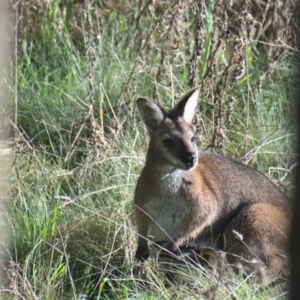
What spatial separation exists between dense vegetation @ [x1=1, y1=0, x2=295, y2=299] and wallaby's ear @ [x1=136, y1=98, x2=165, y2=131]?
0.58m

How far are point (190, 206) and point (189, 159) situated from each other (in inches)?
12.8

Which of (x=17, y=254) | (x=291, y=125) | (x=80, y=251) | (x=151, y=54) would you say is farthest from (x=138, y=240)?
(x=151, y=54)

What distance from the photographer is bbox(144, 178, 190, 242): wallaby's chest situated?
489cm

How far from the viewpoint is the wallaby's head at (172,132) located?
4.81 meters

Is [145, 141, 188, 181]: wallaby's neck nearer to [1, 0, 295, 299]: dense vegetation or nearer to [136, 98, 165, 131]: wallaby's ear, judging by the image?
[136, 98, 165, 131]: wallaby's ear

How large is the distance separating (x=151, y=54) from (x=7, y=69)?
1282mm

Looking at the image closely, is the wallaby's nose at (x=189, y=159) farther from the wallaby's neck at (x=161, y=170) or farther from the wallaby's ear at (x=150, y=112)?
the wallaby's ear at (x=150, y=112)

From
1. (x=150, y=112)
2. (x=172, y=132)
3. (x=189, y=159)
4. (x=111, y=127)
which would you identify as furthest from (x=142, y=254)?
(x=111, y=127)

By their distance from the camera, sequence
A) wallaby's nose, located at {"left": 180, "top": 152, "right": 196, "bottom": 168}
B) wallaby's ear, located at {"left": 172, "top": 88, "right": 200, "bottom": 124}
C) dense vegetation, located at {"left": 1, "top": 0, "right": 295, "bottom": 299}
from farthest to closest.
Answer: wallaby's ear, located at {"left": 172, "top": 88, "right": 200, "bottom": 124}
wallaby's nose, located at {"left": 180, "top": 152, "right": 196, "bottom": 168}
dense vegetation, located at {"left": 1, "top": 0, "right": 295, "bottom": 299}

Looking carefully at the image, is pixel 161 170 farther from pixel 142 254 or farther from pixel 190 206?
pixel 142 254

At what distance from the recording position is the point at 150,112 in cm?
501

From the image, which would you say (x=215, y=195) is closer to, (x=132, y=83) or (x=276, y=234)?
(x=276, y=234)

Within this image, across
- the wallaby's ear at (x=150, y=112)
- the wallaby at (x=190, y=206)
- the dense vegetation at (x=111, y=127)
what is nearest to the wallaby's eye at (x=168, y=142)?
the wallaby at (x=190, y=206)

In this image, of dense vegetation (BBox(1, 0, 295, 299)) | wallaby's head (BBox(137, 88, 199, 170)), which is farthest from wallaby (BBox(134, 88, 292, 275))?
dense vegetation (BBox(1, 0, 295, 299))
